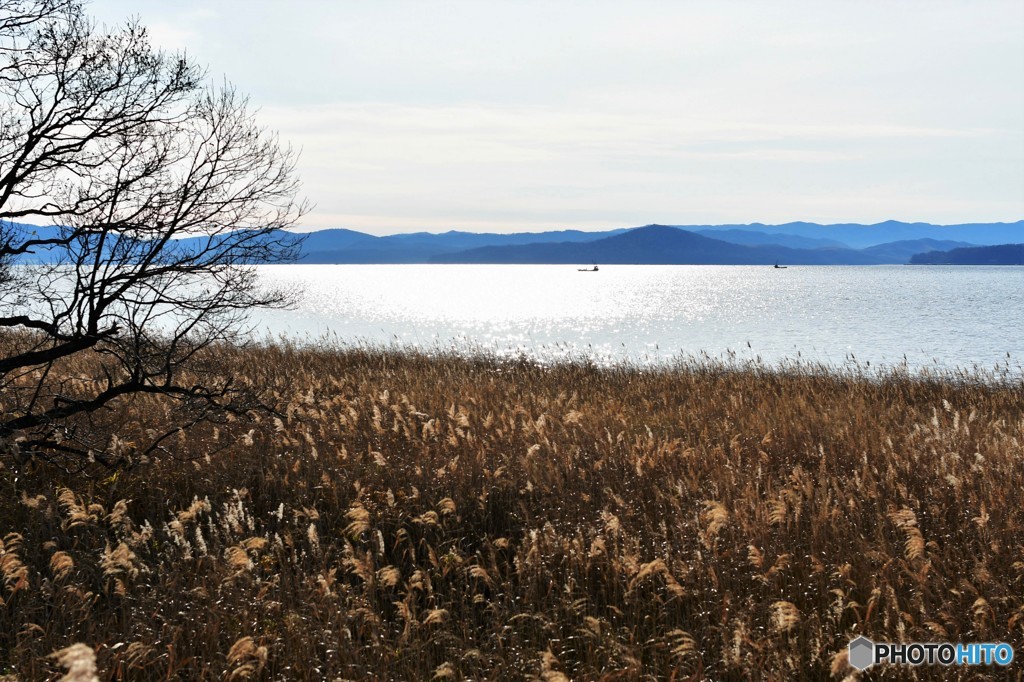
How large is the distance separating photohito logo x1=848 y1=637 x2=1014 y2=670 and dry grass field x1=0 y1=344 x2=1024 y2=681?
7 cm

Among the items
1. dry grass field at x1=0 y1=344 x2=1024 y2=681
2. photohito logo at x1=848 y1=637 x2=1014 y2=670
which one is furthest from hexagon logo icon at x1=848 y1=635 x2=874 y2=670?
dry grass field at x1=0 y1=344 x2=1024 y2=681

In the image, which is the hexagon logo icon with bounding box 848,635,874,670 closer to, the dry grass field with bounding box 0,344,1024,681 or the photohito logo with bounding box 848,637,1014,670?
the photohito logo with bounding box 848,637,1014,670

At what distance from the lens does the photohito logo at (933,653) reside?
4.07 m

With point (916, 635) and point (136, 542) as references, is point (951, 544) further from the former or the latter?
point (136, 542)

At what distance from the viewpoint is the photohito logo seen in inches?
160

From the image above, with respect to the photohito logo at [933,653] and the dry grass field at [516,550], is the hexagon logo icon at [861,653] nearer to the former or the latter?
the photohito logo at [933,653]

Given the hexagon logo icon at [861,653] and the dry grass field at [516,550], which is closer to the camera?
the hexagon logo icon at [861,653]

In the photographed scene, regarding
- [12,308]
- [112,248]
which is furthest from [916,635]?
[12,308]

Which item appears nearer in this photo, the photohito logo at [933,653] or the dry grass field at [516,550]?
the photohito logo at [933,653]

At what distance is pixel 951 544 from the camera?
555 centimetres

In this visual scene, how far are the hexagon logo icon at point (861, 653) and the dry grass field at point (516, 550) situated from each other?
12 centimetres

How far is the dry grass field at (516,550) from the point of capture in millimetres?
4320

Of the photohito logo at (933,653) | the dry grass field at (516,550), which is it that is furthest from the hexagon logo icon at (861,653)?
the dry grass field at (516,550)

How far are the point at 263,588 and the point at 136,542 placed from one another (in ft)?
4.34
